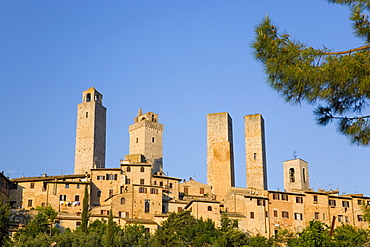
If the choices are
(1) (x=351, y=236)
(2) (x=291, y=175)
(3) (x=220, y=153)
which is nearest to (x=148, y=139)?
(3) (x=220, y=153)

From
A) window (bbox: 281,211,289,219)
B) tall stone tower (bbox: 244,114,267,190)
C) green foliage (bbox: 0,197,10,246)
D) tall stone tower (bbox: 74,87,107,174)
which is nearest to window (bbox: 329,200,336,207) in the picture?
window (bbox: 281,211,289,219)

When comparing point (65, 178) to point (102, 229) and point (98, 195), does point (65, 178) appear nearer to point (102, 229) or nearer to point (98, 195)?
point (98, 195)

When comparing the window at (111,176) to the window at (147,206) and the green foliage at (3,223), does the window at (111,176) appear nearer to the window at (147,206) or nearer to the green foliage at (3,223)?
the window at (147,206)

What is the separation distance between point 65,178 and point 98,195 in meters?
4.06

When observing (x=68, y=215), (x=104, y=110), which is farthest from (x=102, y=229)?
(x=104, y=110)

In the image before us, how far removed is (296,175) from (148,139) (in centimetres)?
1982

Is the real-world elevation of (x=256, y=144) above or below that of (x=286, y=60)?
above

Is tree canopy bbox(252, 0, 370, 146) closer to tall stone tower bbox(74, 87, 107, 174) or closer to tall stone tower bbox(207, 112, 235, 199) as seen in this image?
tall stone tower bbox(207, 112, 235, 199)

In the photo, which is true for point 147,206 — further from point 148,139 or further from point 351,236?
point 148,139

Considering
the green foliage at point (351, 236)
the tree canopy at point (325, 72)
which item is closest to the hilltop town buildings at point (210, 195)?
the green foliage at point (351, 236)

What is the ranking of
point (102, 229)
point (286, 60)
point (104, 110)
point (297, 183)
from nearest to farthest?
point (286, 60) < point (102, 229) < point (297, 183) < point (104, 110)

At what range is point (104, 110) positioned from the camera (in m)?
75.9

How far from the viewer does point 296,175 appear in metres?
64.0

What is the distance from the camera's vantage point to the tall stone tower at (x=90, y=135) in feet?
232
